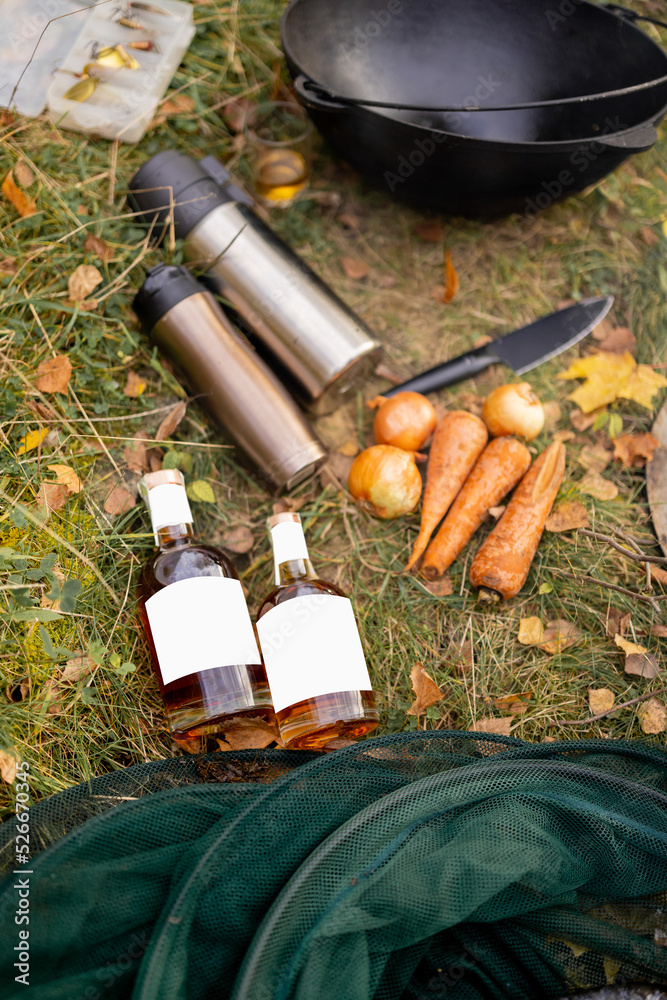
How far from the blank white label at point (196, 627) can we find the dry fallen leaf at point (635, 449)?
4.08ft

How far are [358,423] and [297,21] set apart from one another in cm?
118

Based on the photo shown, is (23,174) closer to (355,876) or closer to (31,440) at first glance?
(31,440)

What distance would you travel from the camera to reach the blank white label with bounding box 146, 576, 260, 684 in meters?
1.27

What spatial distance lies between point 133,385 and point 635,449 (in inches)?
57.5

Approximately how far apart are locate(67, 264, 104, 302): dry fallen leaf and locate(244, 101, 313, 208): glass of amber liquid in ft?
2.08

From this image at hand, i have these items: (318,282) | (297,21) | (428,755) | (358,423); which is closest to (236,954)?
Answer: (428,755)

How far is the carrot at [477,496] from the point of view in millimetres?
1711

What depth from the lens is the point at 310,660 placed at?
4.17 ft

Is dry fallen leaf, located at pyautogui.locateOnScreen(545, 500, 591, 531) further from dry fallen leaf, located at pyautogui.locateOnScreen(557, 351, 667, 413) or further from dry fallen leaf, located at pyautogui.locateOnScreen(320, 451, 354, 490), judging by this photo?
dry fallen leaf, located at pyautogui.locateOnScreen(320, 451, 354, 490)

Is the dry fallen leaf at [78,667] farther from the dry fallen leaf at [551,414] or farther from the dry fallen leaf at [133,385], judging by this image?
the dry fallen leaf at [551,414]

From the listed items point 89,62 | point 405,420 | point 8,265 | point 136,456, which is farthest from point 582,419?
point 89,62

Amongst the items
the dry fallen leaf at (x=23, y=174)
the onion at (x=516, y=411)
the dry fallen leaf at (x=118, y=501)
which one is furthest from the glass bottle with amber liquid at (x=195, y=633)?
the dry fallen leaf at (x=23, y=174)

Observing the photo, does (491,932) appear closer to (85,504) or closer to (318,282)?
(85,504)

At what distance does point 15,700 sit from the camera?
144 centimetres
